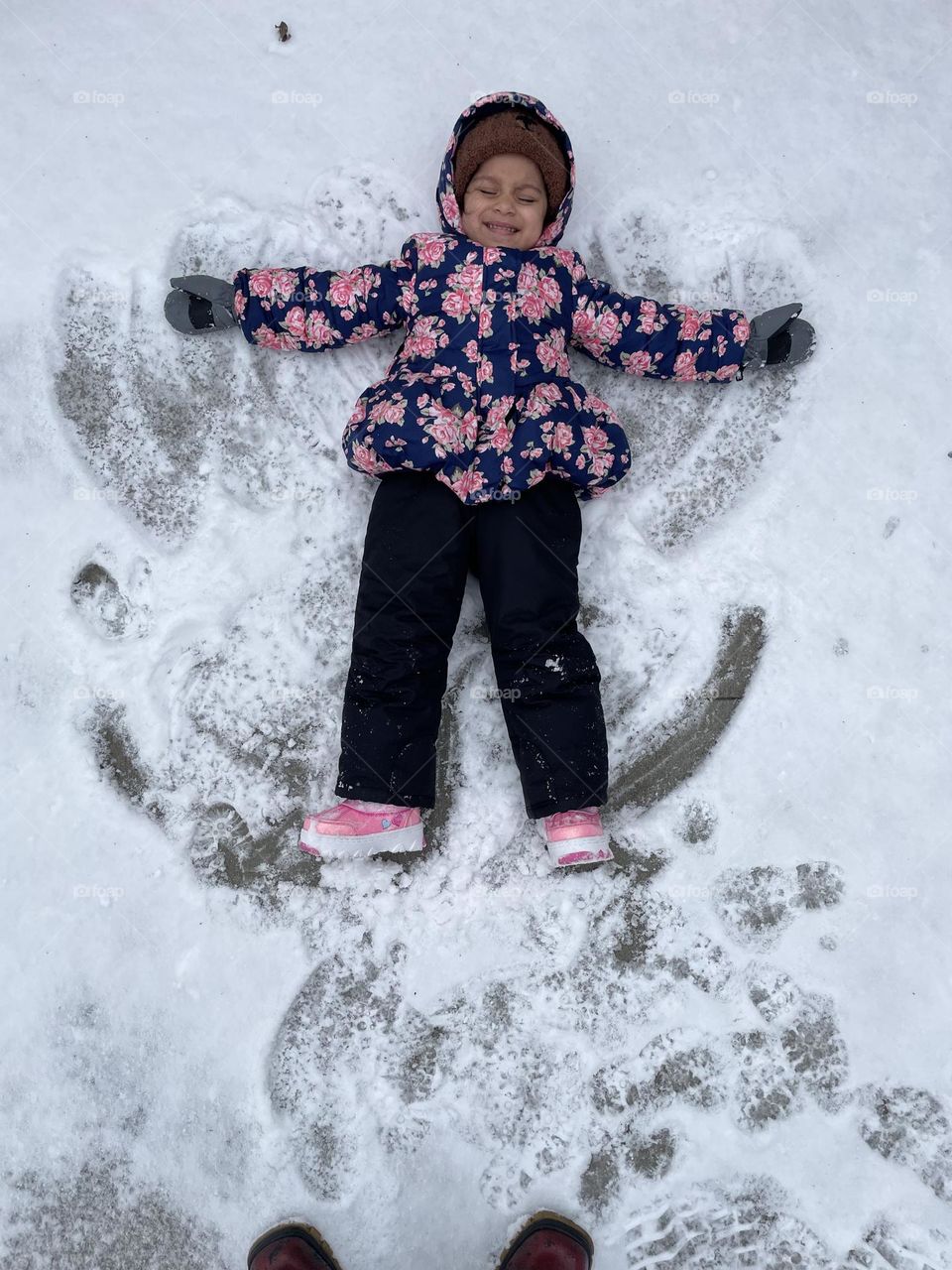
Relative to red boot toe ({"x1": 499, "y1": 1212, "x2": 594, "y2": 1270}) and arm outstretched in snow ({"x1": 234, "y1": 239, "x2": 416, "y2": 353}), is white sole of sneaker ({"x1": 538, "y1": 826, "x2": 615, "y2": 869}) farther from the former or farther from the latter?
arm outstretched in snow ({"x1": 234, "y1": 239, "x2": 416, "y2": 353})

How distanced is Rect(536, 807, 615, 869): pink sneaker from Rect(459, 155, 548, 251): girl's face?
1332 millimetres

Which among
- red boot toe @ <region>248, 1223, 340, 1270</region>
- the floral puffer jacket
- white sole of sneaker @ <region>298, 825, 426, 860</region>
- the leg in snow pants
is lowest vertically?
red boot toe @ <region>248, 1223, 340, 1270</region>

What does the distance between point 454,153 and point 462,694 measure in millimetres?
1288

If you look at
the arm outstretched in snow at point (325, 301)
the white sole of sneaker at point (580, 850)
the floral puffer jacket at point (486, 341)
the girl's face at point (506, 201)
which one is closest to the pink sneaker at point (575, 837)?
the white sole of sneaker at point (580, 850)

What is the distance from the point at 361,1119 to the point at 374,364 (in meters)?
1.82

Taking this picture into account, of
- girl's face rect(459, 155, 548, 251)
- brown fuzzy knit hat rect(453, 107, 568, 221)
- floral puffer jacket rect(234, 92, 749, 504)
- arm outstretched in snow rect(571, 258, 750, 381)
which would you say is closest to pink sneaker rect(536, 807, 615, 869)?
floral puffer jacket rect(234, 92, 749, 504)

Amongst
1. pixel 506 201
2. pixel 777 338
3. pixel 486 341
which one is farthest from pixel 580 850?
pixel 506 201

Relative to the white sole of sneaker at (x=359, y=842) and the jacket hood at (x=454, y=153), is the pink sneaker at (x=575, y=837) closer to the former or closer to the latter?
the white sole of sneaker at (x=359, y=842)

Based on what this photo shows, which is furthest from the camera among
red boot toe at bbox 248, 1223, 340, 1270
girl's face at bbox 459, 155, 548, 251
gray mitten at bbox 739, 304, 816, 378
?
gray mitten at bbox 739, 304, 816, 378

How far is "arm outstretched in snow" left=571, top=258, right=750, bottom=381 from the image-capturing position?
5.69 ft

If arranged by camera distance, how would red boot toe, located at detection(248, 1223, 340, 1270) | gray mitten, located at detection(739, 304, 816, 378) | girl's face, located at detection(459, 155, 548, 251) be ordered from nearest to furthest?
red boot toe, located at detection(248, 1223, 340, 1270)
girl's face, located at detection(459, 155, 548, 251)
gray mitten, located at detection(739, 304, 816, 378)

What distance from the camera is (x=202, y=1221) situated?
164 centimetres

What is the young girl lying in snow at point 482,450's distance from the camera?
1.60 metres

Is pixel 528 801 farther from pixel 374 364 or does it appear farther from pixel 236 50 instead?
pixel 236 50
